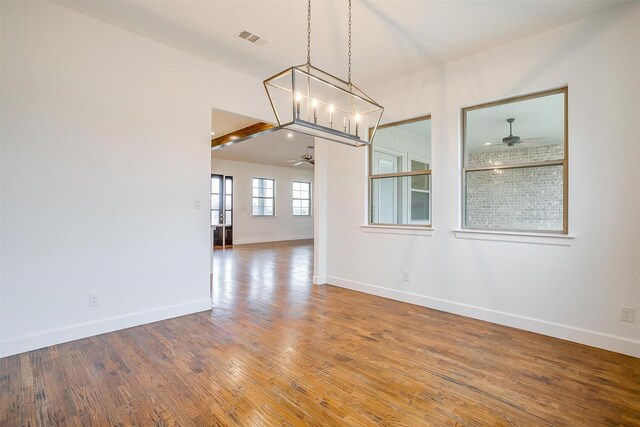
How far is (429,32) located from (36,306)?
4281 millimetres

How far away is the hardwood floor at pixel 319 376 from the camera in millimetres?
1817

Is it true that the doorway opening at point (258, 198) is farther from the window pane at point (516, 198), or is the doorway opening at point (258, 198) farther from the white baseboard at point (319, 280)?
the window pane at point (516, 198)

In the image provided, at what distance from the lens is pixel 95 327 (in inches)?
116

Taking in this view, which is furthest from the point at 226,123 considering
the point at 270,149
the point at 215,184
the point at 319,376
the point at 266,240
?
the point at 266,240

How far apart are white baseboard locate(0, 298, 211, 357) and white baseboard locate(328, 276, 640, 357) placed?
2344mm

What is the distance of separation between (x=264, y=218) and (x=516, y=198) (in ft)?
29.9

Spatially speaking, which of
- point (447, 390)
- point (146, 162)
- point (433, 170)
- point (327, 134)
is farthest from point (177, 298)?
point (433, 170)

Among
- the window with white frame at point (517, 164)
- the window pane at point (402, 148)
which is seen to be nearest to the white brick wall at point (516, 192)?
the window with white frame at point (517, 164)

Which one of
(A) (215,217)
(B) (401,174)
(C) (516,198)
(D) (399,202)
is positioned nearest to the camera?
(C) (516,198)

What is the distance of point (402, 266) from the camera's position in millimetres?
4105

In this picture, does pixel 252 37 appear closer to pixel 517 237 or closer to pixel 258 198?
→ pixel 517 237

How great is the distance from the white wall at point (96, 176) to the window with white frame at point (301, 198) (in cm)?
869

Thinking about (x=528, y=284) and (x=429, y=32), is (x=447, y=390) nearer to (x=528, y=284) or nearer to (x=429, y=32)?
(x=528, y=284)

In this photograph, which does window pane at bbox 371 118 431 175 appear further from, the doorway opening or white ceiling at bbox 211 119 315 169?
white ceiling at bbox 211 119 315 169
